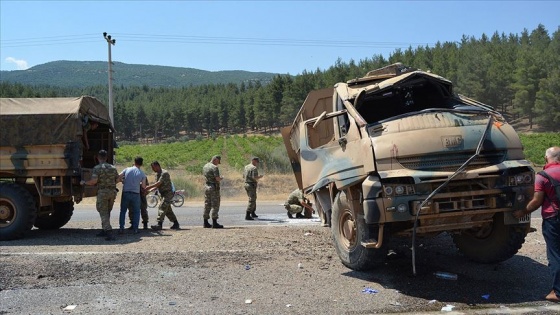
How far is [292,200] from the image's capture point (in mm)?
14203

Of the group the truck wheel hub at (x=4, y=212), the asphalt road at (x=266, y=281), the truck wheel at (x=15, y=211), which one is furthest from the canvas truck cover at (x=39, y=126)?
the asphalt road at (x=266, y=281)

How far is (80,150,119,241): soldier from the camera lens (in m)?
10.6

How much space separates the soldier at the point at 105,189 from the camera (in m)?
10.6

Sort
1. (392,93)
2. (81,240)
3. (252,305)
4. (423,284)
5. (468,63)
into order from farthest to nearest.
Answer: (468,63), (81,240), (392,93), (423,284), (252,305)

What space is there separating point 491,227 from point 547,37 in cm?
11517

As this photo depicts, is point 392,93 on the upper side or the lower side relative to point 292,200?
upper

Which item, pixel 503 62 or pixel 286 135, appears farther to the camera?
pixel 503 62

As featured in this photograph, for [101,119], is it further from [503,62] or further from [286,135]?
[503,62]

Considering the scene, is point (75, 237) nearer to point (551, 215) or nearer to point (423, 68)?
point (551, 215)

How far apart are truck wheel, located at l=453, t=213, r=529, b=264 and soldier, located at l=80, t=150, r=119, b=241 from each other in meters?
6.44

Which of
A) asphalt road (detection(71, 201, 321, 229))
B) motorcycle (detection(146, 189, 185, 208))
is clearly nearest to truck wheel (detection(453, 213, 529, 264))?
asphalt road (detection(71, 201, 321, 229))

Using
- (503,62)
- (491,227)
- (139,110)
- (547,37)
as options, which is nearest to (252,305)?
(491,227)

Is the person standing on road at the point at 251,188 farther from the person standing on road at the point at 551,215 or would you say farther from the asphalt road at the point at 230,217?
the person standing on road at the point at 551,215

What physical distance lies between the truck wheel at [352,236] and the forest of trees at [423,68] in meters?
64.5
